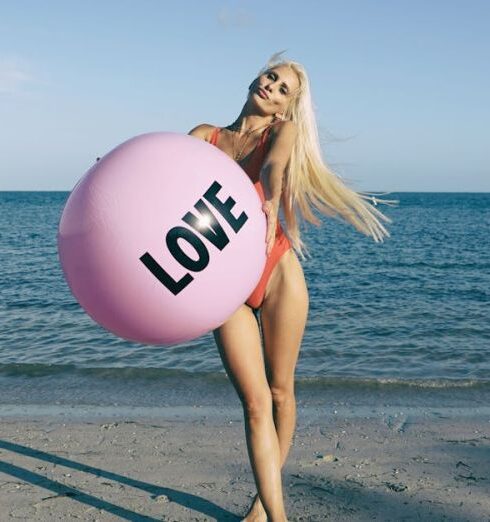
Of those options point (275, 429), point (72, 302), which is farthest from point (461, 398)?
point (72, 302)

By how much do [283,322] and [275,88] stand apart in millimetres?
1166

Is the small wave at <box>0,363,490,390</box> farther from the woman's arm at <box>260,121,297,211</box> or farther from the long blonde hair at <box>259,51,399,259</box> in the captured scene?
the woman's arm at <box>260,121,297,211</box>


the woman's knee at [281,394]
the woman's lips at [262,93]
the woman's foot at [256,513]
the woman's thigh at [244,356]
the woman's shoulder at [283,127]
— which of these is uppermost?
the woman's lips at [262,93]

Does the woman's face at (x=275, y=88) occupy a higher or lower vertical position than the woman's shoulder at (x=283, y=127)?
higher

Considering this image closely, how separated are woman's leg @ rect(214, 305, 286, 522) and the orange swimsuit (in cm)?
7

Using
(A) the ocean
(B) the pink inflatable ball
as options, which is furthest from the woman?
(A) the ocean

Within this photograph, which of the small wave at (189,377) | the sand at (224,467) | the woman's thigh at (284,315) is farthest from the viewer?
the small wave at (189,377)

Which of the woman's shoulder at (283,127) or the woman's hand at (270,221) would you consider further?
the woman's shoulder at (283,127)

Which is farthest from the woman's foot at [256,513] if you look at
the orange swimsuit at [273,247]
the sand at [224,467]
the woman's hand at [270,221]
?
the woman's hand at [270,221]

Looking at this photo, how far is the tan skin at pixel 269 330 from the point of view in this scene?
3.02 metres

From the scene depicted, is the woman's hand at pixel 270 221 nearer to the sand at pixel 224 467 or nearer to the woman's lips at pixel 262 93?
the woman's lips at pixel 262 93

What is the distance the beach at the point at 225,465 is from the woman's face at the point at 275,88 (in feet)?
7.51

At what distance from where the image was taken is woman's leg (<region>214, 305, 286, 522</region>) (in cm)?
302

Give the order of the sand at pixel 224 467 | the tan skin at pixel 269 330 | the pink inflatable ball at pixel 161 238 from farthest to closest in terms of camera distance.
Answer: the sand at pixel 224 467
the tan skin at pixel 269 330
the pink inflatable ball at pixel 161 238
